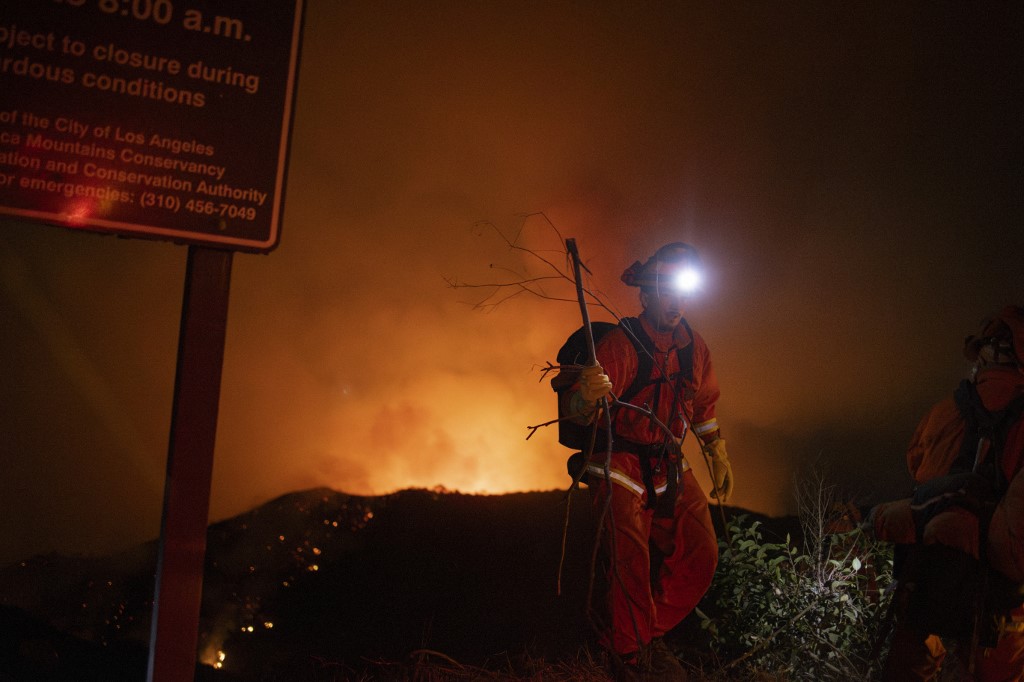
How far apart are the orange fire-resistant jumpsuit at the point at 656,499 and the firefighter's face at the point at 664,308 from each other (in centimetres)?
5

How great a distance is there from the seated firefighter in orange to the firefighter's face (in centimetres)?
130

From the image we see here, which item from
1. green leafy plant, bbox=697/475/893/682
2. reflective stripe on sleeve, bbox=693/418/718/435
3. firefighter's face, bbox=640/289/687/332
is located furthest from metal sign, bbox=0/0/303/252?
green leafy plant, bbox=697/475/893/682

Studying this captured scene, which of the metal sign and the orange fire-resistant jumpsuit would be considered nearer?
the metal sign

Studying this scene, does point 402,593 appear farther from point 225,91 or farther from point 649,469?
point 225,91

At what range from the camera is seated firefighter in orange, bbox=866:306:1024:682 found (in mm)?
3092

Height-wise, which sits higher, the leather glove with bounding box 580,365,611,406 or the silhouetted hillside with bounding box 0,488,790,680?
the leather glove with bounding box 580,365,611,406

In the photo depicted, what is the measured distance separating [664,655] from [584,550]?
2.17 metres

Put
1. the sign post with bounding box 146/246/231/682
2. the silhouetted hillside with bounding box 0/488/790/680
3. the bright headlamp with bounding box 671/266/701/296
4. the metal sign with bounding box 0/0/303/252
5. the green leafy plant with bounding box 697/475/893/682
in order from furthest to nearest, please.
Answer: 1. the silhouetted hillside with bounding box 0/488/790/680
2. the green leafy plant with bounding box 697/475/893/682
3. the bright headlamp with bounding box 671/266/701/296
4. the sign post with bounding box 146/246/231/682
5. the metal sign with bounding box 0/0/303/252

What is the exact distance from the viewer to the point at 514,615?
4961 millimetres

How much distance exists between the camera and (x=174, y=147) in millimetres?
2148

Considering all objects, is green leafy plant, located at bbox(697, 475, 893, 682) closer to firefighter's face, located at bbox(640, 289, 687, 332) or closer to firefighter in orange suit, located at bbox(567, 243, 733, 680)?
firefighter in orange suit, located at bbox(567, 243, 733, 680)

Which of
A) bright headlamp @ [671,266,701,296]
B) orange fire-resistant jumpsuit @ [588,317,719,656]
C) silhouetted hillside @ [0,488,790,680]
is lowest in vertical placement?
silhouetted hillside @ [0,488,790,680]

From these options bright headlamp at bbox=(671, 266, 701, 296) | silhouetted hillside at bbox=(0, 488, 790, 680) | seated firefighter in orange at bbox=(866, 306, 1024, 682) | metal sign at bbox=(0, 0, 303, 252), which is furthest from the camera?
silhouetted hillside at bbox=(0, 488, 790, 680)

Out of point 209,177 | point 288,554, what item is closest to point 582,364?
point 209,177
